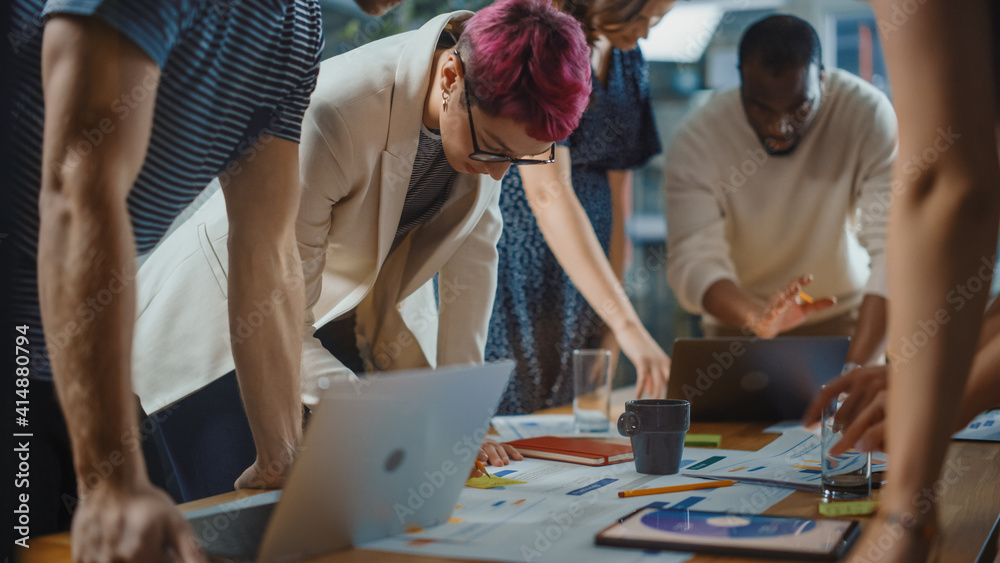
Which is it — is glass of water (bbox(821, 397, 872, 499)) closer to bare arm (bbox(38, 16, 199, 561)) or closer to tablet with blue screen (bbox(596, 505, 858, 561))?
tablet with blue screen (bbox(596, 505, 858, 561))

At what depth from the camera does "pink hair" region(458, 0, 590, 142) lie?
1.23 meters

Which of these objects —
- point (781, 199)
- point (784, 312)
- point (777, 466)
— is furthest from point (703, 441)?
point (781, 199)

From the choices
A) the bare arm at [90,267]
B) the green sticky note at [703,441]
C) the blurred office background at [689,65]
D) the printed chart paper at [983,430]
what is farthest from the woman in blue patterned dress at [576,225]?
the blurred office background at [689,65]

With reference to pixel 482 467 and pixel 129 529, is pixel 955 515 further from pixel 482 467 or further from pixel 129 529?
pixel 129 529

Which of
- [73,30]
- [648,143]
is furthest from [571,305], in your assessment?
[73,30]

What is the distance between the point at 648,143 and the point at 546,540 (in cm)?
173

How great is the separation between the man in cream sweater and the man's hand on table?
5.38ft

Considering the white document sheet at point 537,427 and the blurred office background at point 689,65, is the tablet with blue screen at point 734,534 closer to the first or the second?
the white document sheet at point 537,427

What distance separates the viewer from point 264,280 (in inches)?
44.4

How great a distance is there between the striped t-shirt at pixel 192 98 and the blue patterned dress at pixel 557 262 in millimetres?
1021

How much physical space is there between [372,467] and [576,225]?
1.17 metres

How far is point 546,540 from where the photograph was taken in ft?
2.64

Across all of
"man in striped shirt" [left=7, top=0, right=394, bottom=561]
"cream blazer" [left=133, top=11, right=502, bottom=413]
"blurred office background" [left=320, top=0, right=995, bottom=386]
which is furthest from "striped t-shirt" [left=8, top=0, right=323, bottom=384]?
"blurred office background" [left=320, top=0, right=995, bottom=386]

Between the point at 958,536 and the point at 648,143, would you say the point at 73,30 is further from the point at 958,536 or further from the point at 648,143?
the point at 648,143
